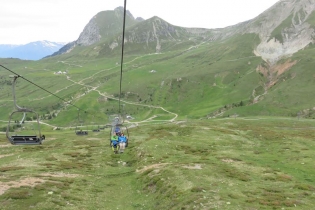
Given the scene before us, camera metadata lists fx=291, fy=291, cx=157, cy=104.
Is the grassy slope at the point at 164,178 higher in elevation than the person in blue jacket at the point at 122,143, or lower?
lower

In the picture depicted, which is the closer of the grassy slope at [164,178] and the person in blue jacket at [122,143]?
the grassy slope at [164,178]

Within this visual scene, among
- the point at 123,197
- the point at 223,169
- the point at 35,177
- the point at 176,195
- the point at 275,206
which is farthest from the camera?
the point at 223,169

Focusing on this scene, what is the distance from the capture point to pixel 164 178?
152ft

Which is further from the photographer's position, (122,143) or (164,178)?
(122,143)

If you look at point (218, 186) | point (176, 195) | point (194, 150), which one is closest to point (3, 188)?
point (176, 195)

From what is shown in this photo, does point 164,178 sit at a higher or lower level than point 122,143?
lower

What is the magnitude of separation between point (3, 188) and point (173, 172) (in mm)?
25109

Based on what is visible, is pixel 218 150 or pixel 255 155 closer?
pixel 255 155

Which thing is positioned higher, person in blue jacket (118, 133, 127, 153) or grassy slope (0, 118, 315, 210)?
person in blue jacket (118, 133, 127, 153)

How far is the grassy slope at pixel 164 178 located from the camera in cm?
3550

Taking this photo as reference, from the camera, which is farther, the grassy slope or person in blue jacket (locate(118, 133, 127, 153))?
person in blue jacket (locate(118, 133, 127, 153))

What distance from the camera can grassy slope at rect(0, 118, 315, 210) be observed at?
35.5 metres

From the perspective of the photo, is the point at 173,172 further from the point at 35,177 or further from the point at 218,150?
the point at 218,150

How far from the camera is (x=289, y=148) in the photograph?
81438mm
